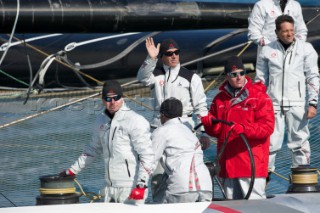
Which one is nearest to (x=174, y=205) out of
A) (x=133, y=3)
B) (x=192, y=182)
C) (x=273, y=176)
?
(x=192, y=182)

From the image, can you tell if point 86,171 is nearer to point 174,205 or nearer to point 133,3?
point 133,3

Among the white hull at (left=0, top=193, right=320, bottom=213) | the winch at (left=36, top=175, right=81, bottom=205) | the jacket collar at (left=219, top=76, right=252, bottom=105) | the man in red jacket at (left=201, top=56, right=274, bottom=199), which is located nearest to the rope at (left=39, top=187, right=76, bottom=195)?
the winch at (left=36, top=175, right=81, bottom=205)

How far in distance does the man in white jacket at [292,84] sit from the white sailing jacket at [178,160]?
1232 mm

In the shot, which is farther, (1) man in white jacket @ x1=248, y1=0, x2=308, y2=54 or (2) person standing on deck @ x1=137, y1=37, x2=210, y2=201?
(1) man in white jacket @ x1=248, y1=0, x2=308, y2=54

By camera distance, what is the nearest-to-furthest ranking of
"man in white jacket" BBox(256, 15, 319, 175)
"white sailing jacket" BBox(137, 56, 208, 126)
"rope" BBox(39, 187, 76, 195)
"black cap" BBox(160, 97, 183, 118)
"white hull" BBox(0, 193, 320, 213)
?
"white hull" BBox(0, 193, 320, 213), "rope" BBox(39, 187, 76, 195), "black cap" BBox(160, 97, 183, 118), "white sailing jacket" BBox(137, 56, 208, 126), "man in white jacket" BBox(256, 15, 319, 175)

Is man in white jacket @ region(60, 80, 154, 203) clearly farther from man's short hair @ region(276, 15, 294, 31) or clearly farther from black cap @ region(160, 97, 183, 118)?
man's short hair @ region(276, 15, 294, 31)

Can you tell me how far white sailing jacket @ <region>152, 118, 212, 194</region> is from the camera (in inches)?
322

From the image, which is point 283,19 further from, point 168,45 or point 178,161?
point 178,161

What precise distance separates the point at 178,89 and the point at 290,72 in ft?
3.05

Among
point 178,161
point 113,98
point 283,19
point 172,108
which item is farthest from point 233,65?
point 113,98

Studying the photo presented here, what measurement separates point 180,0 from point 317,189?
4.00 metres

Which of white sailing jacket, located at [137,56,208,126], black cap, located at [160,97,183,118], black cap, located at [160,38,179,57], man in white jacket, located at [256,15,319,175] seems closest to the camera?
black cap, located at [160,97,183,118]

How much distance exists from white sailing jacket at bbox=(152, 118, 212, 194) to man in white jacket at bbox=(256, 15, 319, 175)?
4.04ft

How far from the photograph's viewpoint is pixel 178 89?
905 centimetres
